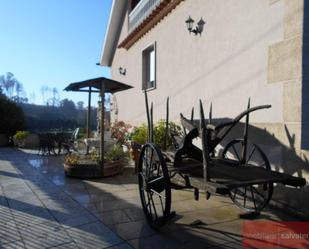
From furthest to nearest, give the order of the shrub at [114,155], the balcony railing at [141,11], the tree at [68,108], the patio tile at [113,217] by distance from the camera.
→ the tree at [68,108], the balcony railing at [141,11], the shrub at [114,155], the patio tile at [113,217]

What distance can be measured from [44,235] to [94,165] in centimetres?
341

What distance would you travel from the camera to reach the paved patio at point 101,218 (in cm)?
344

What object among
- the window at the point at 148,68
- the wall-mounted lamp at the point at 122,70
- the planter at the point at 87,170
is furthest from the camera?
the wall-mounted lamp at the point at 122,70

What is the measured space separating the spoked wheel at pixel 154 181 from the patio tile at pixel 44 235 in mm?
1054

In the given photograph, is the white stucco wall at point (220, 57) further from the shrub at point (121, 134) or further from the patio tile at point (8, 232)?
the patio tile at point (8, 232)

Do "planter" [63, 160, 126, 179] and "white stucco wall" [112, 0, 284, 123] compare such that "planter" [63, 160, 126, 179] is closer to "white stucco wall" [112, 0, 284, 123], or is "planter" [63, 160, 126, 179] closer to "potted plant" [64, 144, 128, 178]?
"potted plant" [64, 144, 128, 178]

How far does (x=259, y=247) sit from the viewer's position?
3340 mm

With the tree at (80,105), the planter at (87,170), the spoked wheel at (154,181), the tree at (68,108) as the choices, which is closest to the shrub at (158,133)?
the planter at (87,170)

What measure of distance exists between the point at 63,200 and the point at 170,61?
4.83 meters

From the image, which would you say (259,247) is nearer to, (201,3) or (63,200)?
(63,200)

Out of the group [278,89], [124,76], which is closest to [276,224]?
[278,89]

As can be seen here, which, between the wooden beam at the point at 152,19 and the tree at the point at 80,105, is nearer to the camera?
the wooden beam at the point at 152,19

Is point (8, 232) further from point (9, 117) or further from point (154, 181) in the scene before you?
point (9, 117)

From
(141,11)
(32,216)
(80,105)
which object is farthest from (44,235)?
(80,105)
